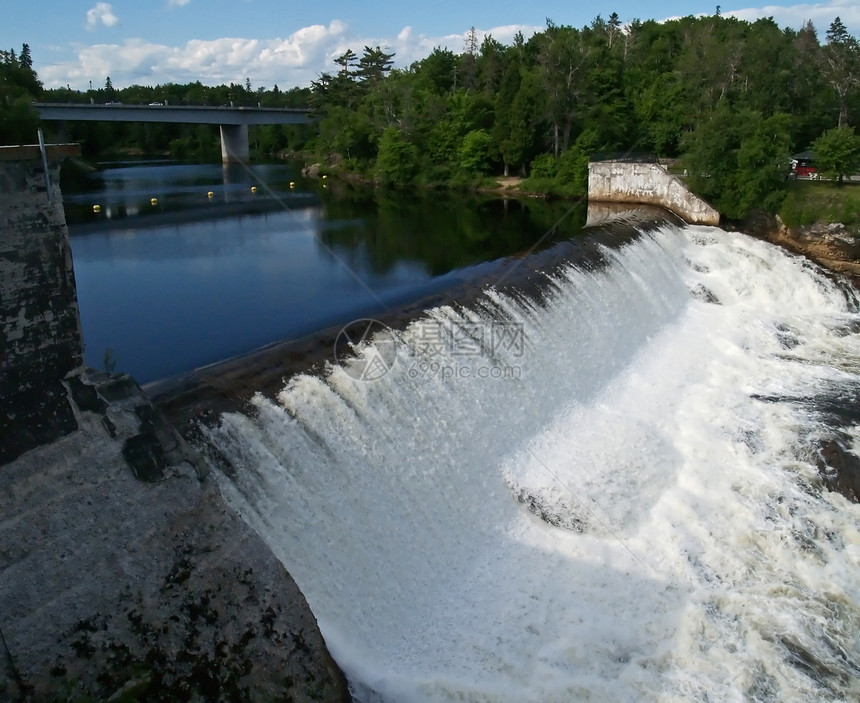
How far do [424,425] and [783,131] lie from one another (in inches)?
732

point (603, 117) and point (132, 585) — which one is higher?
point (603, 117)

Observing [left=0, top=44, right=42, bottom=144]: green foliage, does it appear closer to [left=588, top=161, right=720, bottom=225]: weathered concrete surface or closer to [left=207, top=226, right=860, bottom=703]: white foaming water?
[left=588, top=161, right=720, bottom=225]: weathered concrete surface

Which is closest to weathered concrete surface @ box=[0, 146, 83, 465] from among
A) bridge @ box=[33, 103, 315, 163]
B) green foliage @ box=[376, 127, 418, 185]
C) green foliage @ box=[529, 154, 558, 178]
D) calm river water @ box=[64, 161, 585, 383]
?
calm river water @ box=[64, 161, 585, 383]

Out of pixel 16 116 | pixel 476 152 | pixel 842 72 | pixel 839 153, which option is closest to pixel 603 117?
pixel 476 152

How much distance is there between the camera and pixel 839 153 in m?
22.3

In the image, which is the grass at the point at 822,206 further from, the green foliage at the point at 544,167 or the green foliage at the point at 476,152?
the green foliage at the point at 476,152

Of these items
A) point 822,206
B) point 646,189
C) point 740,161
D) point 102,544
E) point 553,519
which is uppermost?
point 740,161

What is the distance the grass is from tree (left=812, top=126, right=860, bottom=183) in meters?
0.55

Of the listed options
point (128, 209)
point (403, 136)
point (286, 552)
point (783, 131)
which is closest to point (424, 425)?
point (286, 552)

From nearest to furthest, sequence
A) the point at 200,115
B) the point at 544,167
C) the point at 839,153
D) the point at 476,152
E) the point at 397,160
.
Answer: the point at 839,153, the point at 544,167, the point at 476,152, the point at 397,160, the point at 200,115

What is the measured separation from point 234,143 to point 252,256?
→ 1487 inches

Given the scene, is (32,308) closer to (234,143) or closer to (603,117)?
(603,117)

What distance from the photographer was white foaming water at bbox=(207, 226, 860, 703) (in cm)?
657

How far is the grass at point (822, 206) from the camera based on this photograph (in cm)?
1908
